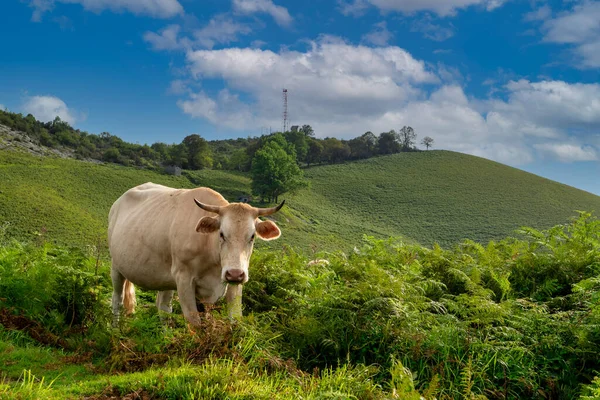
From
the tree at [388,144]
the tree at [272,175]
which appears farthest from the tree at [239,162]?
the tree at [388,144]

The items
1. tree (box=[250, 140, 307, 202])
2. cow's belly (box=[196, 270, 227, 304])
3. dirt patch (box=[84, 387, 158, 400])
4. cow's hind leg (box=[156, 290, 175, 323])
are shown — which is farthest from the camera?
tree (box=[250, 140, 307, 202])

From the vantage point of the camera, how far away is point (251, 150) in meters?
110

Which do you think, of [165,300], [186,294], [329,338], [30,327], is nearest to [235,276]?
[186,294]

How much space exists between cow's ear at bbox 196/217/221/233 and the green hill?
39.3m

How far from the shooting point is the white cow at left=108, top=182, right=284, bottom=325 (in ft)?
20.9

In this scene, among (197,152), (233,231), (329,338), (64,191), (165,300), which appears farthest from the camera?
(197,152)

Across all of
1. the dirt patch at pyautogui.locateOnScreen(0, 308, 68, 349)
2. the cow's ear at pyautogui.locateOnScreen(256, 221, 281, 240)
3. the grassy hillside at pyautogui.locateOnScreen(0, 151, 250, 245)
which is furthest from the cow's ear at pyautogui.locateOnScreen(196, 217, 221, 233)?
the grassy hillside at pyautogui.locateOnScreen(0, 151, 250, 245)

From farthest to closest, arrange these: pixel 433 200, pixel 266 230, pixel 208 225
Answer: pixel 433 200, pixel 266 230, pixel 208 225

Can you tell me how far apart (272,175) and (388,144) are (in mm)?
61865

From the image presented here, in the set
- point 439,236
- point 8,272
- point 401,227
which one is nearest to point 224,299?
point 8,272

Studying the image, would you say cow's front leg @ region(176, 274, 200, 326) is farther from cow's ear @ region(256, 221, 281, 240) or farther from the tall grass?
cow's ear @ region(256, 221, 281, 240)

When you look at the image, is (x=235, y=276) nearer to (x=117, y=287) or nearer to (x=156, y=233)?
(x=156, y=233)

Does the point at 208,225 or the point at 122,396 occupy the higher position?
the point at 208,225

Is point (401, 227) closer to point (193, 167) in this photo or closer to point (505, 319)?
point (193, 167)
